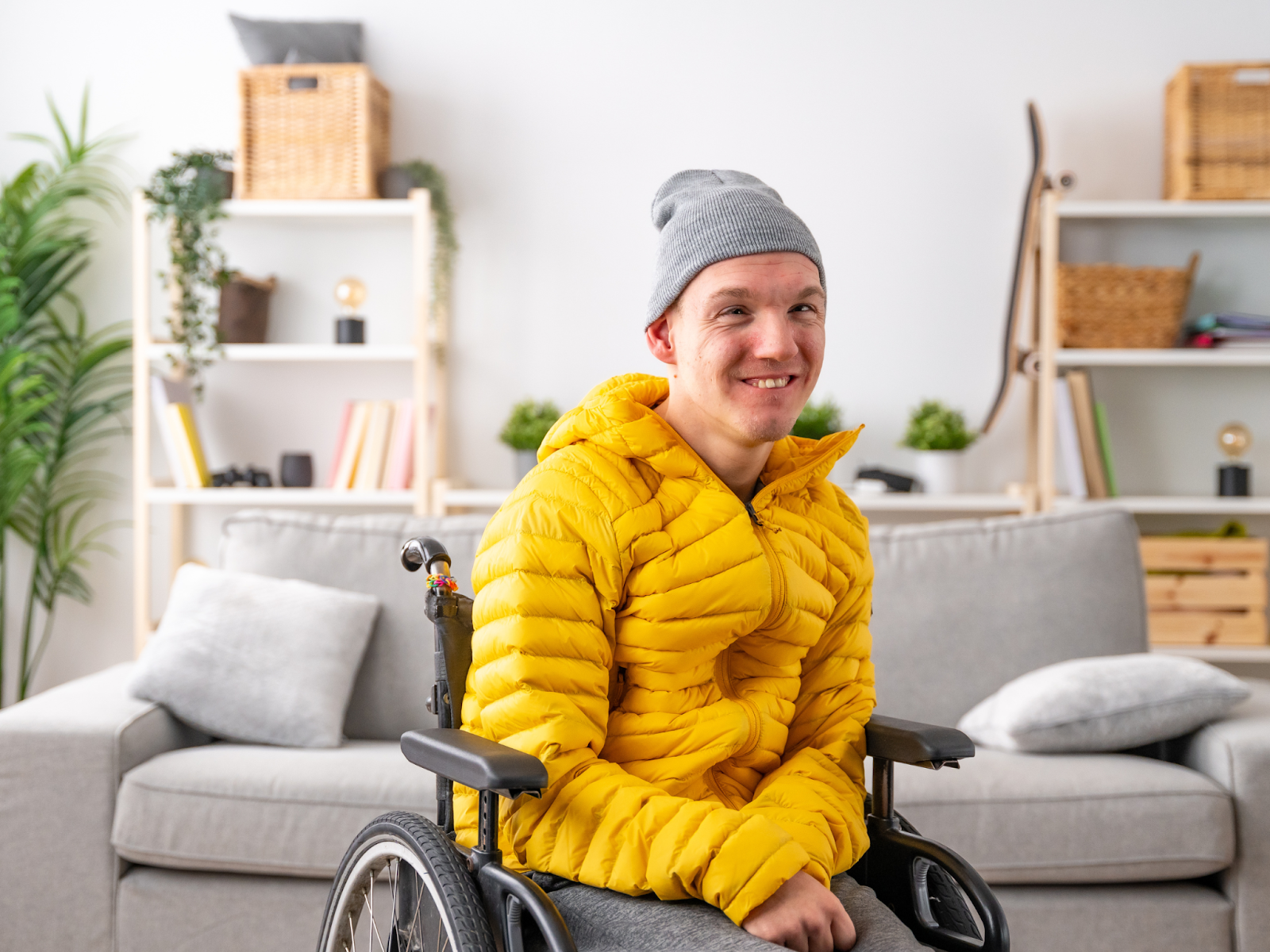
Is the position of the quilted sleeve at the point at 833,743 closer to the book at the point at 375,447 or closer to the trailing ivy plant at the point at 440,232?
the book at the point at 375,447

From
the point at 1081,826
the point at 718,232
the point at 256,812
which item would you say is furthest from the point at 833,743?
the point at 256,812

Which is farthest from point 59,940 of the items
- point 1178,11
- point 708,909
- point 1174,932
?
point 1178,11

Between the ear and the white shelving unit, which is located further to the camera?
the white shelving unit

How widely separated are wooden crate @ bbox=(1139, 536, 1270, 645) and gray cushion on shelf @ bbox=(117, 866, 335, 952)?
7.30 ft

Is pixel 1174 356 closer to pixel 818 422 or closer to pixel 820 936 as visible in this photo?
pixel 818 422

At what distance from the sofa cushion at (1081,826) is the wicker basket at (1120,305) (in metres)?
1.52

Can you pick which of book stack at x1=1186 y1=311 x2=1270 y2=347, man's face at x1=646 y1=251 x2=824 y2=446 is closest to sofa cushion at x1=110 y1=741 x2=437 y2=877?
man's face at x1=646 y1=251 x2=824 y2=446

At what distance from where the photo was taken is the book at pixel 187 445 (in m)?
3.10

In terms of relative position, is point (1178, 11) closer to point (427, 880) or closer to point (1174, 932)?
point (1174, 932)

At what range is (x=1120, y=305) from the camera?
10.0 ft

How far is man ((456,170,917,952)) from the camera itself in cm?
103

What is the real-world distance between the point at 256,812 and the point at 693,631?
113 cm

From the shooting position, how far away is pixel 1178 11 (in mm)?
3225

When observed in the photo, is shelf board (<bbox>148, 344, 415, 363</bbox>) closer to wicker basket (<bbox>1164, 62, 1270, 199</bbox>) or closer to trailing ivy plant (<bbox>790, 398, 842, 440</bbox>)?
trailing ivy plant (<bbox>790, 398, 842, 440</bbox>)
